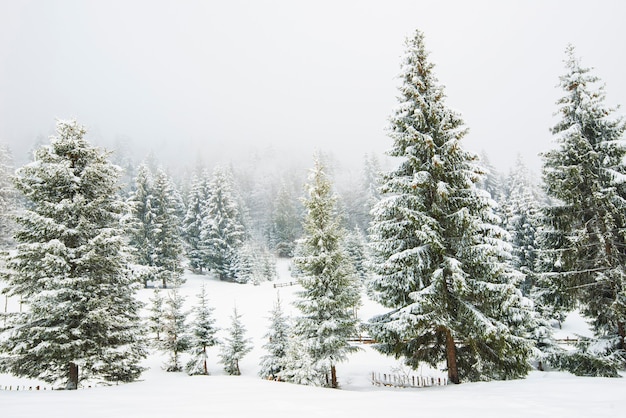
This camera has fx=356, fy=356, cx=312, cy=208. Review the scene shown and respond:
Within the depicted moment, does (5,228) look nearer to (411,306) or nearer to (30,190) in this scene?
(30,190)

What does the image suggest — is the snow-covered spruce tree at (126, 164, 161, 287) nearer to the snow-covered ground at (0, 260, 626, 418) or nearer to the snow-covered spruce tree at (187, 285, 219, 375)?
the snow-covered spruce tree at (187, 285, 219, 375)

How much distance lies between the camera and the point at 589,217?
13.9m

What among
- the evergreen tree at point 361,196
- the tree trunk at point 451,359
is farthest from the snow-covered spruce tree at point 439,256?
the evergreen tree at point 361,196

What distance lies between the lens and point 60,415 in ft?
19.3

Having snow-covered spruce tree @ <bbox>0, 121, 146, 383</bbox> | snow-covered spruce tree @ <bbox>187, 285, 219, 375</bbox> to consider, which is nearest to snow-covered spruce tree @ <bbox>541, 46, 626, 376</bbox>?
snow-covered spruce tree @ <bbox>0, 121, 146, 383</bbox>

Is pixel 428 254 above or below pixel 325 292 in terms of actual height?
above

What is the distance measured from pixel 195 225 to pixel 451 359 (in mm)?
51031

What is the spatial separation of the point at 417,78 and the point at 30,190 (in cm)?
1532

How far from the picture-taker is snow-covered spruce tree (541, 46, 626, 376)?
12.8m

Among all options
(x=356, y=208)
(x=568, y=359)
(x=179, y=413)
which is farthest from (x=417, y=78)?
(x=356, y=208)

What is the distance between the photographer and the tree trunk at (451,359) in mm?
12914

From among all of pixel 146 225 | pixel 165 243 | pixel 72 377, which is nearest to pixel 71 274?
pixel 72 377

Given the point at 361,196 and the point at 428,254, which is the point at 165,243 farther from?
the point at 361,196

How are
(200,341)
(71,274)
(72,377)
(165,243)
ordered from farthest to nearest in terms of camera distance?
1. (165,243)
2. (200,341)
3. (71,274)
4. (72,377)
